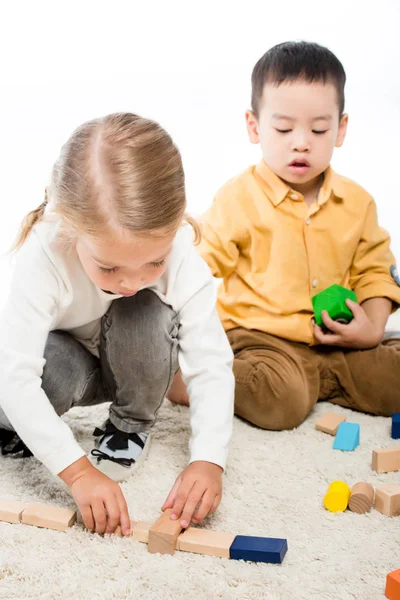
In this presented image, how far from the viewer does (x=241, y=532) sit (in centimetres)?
99

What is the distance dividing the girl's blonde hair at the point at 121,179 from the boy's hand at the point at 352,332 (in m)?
0.55

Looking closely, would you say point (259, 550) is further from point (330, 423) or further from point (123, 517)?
point (330, 423)

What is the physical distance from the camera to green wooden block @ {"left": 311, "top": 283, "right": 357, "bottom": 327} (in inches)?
56.7

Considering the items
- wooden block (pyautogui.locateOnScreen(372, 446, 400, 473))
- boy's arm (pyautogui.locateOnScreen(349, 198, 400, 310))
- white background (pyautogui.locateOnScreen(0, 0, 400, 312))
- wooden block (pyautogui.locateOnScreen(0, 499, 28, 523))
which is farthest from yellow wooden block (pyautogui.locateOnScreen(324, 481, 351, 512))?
white background (pyautogui.locateOnScreen(0, 0, 400, 312))

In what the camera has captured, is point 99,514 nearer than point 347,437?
Yes

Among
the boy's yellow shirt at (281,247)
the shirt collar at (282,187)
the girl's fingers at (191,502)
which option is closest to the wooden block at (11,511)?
the girl's fingers at (191,502)

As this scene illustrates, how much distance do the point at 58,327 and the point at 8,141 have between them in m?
1.34

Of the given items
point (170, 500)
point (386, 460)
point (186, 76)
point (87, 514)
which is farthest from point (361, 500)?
point (186, 76)

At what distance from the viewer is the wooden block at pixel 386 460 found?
1.15 meters

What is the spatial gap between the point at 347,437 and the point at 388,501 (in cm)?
24

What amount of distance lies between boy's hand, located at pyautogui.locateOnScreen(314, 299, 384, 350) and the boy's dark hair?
0.37m

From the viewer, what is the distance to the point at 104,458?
45.1 inches

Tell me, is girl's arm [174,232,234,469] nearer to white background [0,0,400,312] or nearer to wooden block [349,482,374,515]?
wooden block [349,482,374,515]

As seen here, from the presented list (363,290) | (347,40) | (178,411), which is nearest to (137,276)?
(178,411)
